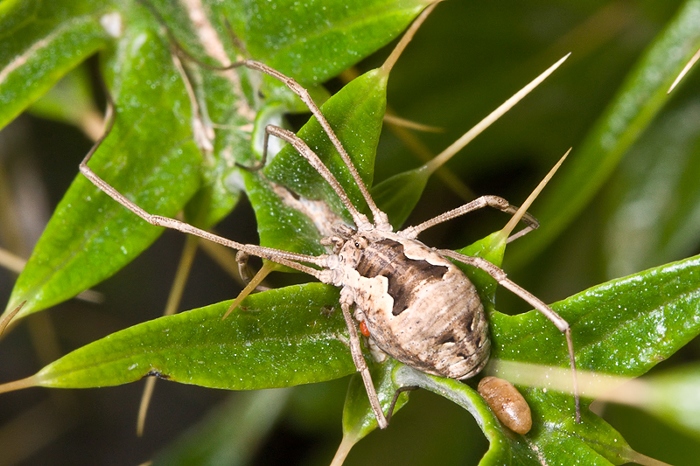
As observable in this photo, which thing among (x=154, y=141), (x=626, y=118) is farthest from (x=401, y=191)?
(x=626, y=118)

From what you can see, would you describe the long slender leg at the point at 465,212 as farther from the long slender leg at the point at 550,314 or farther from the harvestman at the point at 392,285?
the long slender leg at the point at 550,314

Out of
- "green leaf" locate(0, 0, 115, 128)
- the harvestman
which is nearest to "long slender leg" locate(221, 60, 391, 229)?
the harvestman

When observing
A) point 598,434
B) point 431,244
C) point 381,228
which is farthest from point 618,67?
point 598,434

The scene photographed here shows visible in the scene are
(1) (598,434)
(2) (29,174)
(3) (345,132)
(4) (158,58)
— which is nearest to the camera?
(1) (598,434)

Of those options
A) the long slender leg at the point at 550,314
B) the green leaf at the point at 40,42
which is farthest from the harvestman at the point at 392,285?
the green leaf at the point at 40,42

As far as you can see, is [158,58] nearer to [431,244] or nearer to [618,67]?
[431,244]

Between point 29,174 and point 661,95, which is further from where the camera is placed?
point 29,174

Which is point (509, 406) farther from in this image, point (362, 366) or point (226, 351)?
point (226, 351)
